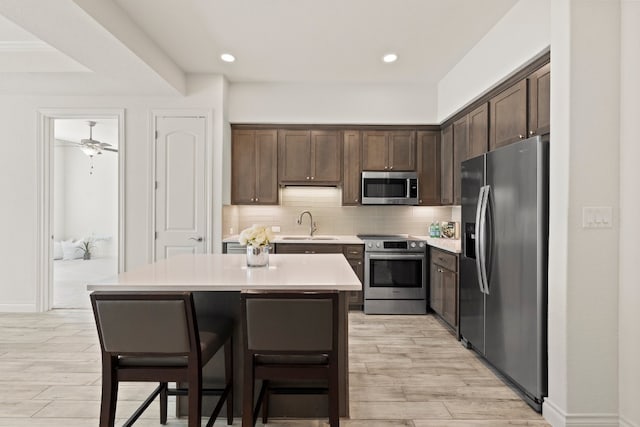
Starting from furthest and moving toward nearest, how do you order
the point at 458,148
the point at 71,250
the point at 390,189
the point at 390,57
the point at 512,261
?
1. the point at 71,250
2. the point at 390,189
3. the point at 458,148
4. the point at 390,57
5. the point at 512,261

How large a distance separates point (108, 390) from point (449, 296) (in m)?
3.18

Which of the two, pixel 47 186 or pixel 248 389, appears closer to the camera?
pixel 248 389

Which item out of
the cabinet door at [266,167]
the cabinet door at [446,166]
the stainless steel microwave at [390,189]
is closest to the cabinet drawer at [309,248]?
the cabinet door at [266,167]

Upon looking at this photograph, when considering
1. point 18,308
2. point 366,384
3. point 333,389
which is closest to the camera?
point 333,389

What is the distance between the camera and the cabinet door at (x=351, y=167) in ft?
16.6

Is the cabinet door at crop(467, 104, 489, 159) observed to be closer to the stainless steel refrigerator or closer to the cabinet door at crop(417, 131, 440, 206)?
the stainless steel refrigerator

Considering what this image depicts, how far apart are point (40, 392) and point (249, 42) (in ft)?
10.9

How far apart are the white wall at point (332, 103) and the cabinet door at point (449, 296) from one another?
A: 6.76 ft

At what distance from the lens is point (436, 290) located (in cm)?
446

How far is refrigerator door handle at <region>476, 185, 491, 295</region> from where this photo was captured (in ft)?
9.66

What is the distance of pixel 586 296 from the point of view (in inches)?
87.7

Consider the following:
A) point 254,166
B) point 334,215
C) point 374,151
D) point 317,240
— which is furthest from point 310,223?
point 374,151

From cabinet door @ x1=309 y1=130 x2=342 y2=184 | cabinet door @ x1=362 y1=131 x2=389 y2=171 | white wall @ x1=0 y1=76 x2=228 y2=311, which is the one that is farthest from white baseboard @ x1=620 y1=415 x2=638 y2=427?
white wall @ x1=0 y1=76 x2=228 y2=311

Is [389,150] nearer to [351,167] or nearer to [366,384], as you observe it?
[351,167]
